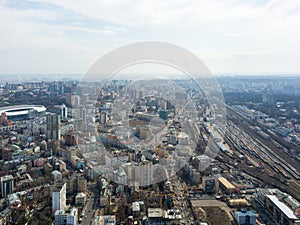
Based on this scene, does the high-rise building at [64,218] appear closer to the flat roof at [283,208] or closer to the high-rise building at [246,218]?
the high-rise building at [246,218]

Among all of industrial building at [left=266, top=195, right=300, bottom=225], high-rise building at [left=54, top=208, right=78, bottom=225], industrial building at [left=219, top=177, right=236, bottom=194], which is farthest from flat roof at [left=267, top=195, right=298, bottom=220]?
high-rise building at [left=54, top=208, right=78, bottom=225]

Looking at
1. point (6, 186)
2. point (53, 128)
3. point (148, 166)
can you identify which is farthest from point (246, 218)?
point (53, 128)

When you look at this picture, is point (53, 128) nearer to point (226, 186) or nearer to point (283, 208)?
point (226, 186)

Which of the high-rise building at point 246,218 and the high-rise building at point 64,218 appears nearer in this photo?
the high-rise building at point 64,218

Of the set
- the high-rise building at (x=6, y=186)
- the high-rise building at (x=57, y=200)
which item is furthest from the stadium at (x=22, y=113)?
the high-rise building at (x=57, y=200)

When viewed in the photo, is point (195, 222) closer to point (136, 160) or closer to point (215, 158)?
point (136, 160)

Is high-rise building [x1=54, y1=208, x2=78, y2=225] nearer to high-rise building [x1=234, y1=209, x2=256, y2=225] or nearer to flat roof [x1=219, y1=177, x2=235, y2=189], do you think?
high-rise building [x1=234, y1=209, x2=256, y2=225]

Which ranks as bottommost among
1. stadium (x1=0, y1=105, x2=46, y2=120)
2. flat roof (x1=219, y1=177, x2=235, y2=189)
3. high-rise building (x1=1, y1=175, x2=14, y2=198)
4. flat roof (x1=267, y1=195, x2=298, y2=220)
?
high-rise building (x1=1, y1=175, x2=14, y2=198)
